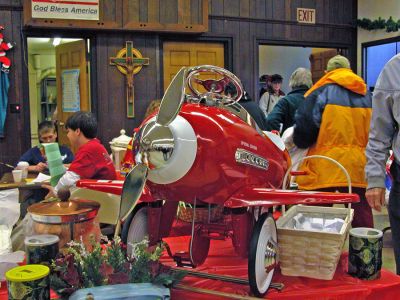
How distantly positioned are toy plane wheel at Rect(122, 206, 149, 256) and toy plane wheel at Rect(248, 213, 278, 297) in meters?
0.39

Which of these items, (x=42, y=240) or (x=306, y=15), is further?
(x=306, y=15)

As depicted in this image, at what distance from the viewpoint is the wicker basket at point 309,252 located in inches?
55.5

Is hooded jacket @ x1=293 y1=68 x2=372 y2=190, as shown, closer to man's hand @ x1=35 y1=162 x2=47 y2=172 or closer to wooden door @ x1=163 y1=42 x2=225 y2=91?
man's hand @ x1=35 y1=162 x2=47 y2=172

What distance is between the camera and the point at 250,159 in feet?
4.68

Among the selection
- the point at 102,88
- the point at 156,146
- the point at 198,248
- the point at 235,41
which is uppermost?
the point at 235,41

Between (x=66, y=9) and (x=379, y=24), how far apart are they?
4192 millimetres

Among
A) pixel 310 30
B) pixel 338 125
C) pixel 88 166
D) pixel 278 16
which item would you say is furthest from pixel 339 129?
pixel 310 30

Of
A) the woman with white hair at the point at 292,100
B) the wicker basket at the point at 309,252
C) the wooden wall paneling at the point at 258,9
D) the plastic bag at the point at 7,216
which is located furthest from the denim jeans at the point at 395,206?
the wooden wall paneling at the point at 258,9

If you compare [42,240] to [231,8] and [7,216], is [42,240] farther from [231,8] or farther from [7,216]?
[231,8]

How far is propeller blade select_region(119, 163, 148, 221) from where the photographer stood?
1289mm

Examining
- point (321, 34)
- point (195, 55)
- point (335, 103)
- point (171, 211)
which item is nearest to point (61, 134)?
point (195, 55)

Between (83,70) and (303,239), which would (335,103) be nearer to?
(303,239)

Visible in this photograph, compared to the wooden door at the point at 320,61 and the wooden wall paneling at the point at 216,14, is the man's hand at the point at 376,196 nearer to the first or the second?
the wooden wall paneling at the point at 216,14

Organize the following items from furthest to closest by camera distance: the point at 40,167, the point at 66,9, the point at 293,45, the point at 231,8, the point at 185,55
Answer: the point at 293,45 < the point at 231,8 < the point at 185,55 < the point at 66,9 < the point at 40,167
